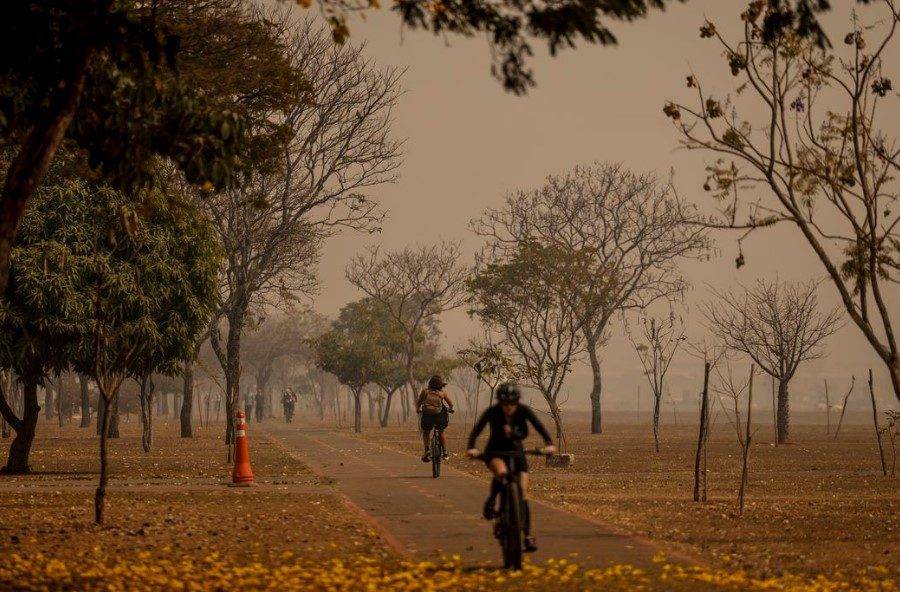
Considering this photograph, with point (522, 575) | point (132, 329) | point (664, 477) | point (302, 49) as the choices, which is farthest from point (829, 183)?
point (302, 49)

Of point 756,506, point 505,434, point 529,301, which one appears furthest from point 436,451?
point 529,301

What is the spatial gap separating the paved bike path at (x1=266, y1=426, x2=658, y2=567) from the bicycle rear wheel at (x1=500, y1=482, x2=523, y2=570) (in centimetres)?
71

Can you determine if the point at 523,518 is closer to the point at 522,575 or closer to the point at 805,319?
the point at 522,575

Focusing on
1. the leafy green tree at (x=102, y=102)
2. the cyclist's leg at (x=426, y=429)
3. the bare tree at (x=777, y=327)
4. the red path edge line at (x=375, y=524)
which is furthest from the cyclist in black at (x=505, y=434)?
the bare tree at (x=777, y=327)

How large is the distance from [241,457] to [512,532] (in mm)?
11098

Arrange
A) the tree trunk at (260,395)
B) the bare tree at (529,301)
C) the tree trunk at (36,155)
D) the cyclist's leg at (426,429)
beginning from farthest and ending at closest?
the tree trunk at (260,395)
the bare tree at (529,301)
the cyclist's leg at (426,429)
the tree trunk at (36,155)

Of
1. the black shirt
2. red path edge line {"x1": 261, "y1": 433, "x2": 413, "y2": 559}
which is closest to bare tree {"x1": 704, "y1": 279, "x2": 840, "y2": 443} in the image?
red path edge line {"x1": 261, "y1": 433, "x2": 413, "y2": 559}

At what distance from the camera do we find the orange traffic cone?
21719mm

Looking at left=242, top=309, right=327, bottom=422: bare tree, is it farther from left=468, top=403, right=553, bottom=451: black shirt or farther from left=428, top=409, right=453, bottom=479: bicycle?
left=468, top=403, right=553, bottom=451: black shirt

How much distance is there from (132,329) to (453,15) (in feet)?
49.2

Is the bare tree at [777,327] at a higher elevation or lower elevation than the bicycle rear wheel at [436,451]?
higher

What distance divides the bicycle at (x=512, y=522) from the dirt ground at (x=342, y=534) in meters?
0.20

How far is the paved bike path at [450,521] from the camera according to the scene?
42.8ft

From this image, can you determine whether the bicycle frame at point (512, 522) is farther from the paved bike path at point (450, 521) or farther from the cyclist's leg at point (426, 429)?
the cyclist's leg at point (426, 429)
